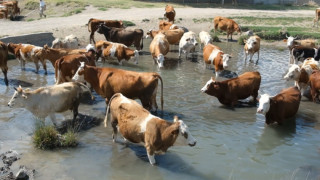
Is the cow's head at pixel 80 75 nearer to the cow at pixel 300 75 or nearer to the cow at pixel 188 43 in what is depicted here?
the cow at pixel 300 75

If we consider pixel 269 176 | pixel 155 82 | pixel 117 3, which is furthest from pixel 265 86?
pixel 117 3

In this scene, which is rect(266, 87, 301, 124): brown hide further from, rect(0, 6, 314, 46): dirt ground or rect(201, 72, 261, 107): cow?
rect(0, 6, 314, 46): dirt ground

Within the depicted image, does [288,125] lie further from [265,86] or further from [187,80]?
[187,80]

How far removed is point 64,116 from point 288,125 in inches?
248

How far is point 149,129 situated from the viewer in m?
7.74

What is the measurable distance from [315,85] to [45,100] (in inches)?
335

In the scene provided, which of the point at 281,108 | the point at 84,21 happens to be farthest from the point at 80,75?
the point at 84,21

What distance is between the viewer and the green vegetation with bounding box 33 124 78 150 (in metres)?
8.45

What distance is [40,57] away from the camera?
14.5m

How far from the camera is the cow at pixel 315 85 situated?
40.7 ft

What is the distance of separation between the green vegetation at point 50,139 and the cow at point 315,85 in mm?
8047

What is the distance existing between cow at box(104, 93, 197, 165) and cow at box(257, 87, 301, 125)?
337 cm

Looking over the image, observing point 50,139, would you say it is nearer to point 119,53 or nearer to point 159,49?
point 119,53

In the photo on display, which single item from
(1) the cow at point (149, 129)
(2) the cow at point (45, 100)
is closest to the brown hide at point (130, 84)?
(2) the cow at point (45, 100)
